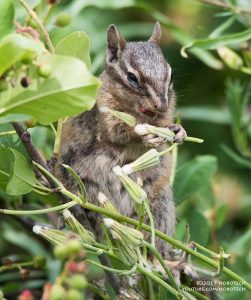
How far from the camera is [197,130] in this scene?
458 cm

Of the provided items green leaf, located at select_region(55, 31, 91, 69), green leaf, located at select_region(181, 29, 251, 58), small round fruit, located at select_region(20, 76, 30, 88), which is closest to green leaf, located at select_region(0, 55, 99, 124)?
small round fruit, located at select_region(20, 76, 30, 88)

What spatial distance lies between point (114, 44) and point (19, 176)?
1.08 metres

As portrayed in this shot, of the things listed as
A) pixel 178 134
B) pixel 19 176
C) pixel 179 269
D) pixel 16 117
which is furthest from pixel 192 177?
pixel 16 117

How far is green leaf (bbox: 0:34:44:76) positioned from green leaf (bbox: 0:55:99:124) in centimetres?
4

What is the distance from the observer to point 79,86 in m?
1.81

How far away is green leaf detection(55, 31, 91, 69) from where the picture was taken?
2.11m

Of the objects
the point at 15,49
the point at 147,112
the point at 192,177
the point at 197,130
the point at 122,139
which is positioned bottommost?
the point at 197,130

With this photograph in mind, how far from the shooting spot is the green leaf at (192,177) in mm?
3307

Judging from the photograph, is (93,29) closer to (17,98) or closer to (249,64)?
(249,64)

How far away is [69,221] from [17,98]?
48 cm

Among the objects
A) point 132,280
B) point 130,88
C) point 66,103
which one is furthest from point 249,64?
point 66,103

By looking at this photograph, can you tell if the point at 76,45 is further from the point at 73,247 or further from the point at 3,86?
the point at 73,247

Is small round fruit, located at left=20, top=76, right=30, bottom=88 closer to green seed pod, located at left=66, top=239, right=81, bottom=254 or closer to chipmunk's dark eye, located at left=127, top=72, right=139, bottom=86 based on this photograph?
green seed pod, located at left=66, top=239, right=81, bottom=254

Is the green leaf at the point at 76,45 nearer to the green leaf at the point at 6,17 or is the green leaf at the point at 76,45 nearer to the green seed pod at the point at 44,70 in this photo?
the green leaf at the point at 6,17
